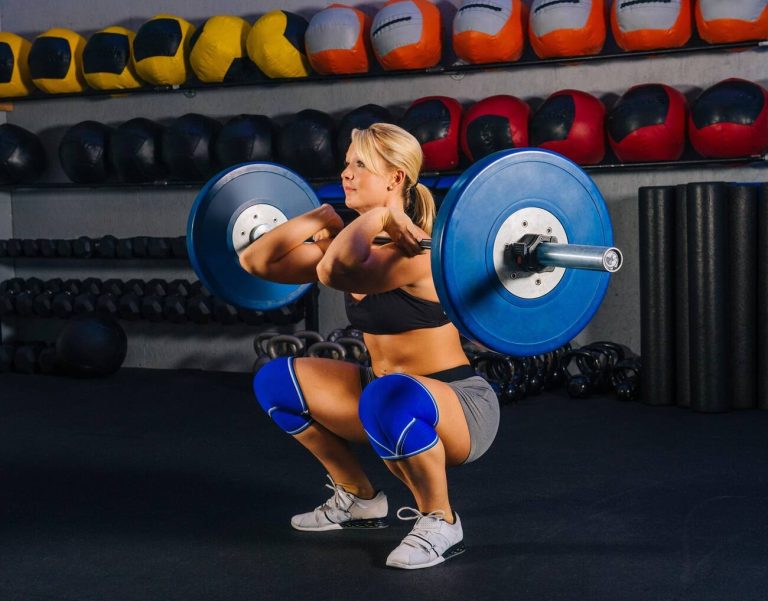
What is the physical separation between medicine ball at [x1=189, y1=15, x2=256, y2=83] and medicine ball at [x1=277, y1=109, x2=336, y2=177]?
446mm

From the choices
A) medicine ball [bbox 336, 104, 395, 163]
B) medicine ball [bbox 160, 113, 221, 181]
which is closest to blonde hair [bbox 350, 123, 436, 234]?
medicine ball [bbox 336, 104, 395, 163]

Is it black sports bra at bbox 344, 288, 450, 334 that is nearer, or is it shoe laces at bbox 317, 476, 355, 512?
black sports bra at bbox 344, 288, 450, 334

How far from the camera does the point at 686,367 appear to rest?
394 cm

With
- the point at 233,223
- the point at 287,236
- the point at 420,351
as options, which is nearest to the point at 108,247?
the point at 233,223

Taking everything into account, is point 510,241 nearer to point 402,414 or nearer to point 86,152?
point 402,414

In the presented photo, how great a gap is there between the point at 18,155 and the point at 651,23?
3317mm

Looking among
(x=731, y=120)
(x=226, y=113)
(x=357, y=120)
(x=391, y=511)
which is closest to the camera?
(x=391, y=511)

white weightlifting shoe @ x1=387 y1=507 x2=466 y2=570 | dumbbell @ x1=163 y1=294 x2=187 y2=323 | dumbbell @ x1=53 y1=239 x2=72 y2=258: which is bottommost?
white weightlifting shoe @ x1=387 y1=507 x2=466 y2=570

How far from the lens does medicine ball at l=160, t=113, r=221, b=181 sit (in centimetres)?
470

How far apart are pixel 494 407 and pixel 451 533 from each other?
302 millimetres

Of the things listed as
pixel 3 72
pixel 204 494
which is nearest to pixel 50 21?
pixel 3 72

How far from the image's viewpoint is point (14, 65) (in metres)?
5.18

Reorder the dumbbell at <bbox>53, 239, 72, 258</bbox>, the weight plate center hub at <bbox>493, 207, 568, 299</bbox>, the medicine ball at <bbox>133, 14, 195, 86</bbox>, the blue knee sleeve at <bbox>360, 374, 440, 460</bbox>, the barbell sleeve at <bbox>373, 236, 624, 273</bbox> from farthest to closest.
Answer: the dumbbell at <bbox>53, 239, 72, 258</bbox>
the medicine ball at <bbox>133, 14, 195, 86</bbox>
the blue knee sleeve at <bbox>360, 374, 440, 460</bbox>
the weight plate center hub at <bbox>493, 207, 568, 299</bbox>
the barbell sleeve at <bbox>373, 236, 624, 273</bbox>

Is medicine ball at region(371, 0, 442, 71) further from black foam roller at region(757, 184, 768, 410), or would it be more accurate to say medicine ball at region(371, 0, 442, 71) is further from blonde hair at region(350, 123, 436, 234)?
blonde hair at region(350, 123, 436, 234)
